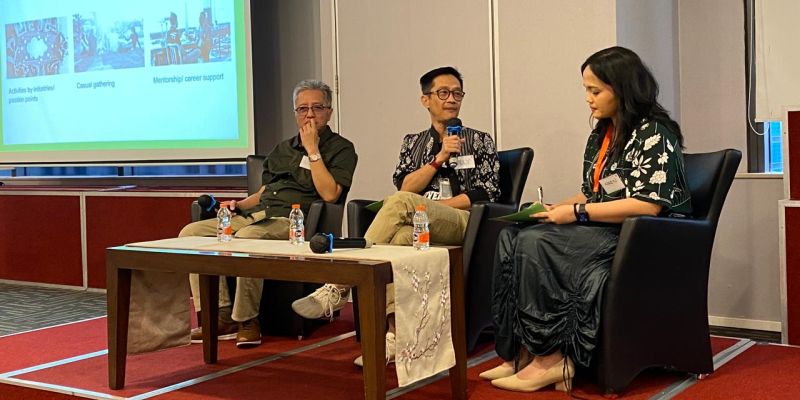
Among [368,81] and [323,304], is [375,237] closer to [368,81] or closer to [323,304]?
[323,304]

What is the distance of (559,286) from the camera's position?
3.07 m

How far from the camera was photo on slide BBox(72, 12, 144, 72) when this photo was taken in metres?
6.08

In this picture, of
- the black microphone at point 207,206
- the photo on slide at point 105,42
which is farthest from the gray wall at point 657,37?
the photo on slide at point 105,42

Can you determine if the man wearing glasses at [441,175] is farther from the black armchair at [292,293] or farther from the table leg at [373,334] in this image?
the table leg at [373,334]

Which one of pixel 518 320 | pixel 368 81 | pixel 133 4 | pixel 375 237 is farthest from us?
pixel 133 4

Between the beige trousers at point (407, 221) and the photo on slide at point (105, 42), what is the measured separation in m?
3.03

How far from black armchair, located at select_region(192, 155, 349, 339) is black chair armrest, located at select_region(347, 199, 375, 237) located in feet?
0.23

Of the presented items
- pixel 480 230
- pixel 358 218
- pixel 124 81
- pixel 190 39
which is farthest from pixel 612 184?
pixel 124 81

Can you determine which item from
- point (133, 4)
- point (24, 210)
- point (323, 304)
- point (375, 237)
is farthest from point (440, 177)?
point (24, 210)

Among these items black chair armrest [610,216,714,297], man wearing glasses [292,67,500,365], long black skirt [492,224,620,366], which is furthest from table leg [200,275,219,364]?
black chair armrest [610,216,714,297]

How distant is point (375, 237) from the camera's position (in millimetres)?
3592

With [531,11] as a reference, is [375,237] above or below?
below

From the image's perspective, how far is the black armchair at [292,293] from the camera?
4.06m

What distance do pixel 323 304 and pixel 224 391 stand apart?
0.44 metres
